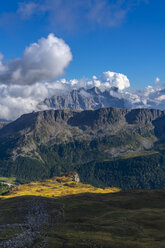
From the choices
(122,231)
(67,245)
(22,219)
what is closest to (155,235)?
(122,231)

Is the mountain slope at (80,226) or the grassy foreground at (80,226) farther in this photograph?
the mountain slope at (80,226)

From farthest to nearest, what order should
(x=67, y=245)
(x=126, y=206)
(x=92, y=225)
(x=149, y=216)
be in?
(x=126, y=206)
(x=149, y=216)
(x=92, y=225)
(x=67, y=245)

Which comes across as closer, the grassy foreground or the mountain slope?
the grassy foreground

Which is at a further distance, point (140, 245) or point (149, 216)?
point (149, 216)

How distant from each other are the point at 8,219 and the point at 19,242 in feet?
209

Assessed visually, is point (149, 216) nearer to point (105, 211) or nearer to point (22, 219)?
point (105, 211)

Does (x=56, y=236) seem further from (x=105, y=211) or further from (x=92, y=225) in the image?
(x=105, y=211)

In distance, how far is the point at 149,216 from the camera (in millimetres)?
143500

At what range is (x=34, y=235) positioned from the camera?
312ft

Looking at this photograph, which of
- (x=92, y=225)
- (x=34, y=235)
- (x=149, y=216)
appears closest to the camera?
(x=34, y=235)

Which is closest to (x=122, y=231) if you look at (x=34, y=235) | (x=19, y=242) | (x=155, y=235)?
(x=155, y=235)

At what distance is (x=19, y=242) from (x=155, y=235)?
6253cm

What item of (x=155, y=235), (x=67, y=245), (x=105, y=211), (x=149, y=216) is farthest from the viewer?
(x=105, y=211)

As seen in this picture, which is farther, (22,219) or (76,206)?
(76,206)
